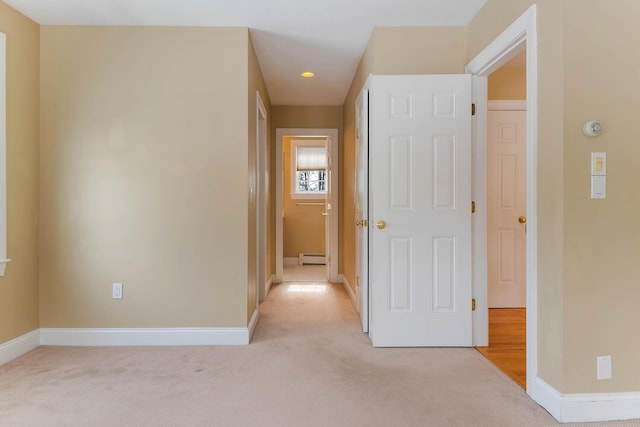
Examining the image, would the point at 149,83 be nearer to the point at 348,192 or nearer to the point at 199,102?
the point at 199,102

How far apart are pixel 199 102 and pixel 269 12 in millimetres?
849

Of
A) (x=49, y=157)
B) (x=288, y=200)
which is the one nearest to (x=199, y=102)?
(x=49, y=157)

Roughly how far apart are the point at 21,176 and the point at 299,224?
4.60 m

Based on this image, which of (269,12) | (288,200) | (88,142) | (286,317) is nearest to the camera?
(269,12)

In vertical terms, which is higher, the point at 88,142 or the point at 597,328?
the point at 88,142

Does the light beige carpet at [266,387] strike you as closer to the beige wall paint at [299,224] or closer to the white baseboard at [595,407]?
the white baseboard at [595,407]

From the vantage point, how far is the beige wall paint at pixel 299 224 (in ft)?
22.9

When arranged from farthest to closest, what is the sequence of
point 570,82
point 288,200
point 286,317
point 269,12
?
point 288,200
point 286,317
point 269,12
point 570,82

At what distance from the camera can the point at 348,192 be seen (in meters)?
4.71

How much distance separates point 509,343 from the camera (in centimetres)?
296

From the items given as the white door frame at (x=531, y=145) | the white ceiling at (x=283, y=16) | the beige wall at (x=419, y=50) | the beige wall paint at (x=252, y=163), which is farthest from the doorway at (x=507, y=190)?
the beige wall paint at (x=252, y=163)

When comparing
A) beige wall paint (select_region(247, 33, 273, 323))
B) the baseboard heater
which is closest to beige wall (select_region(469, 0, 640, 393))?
beige wall paint (select_region(247, 33, 273, 323))

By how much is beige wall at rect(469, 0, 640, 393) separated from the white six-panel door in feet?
3.07

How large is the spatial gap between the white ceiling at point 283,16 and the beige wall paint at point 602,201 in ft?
3.34
